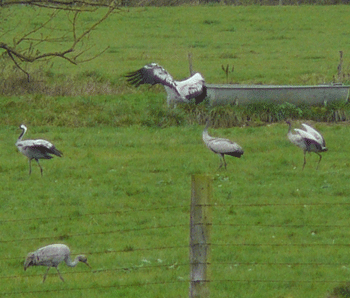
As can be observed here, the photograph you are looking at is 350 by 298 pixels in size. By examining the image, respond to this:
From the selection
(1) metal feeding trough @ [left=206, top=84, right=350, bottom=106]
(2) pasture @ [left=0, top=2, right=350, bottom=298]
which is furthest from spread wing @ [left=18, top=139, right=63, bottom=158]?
(1) metal feeding trough @ [left=206, top=84, right=350, bottom=106]

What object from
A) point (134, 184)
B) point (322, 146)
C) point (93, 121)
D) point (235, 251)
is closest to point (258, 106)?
point (93, 121)

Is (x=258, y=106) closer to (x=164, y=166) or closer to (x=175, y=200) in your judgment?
(x=164, y=166)

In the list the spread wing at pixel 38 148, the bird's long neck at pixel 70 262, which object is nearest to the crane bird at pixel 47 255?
the bird's long neck at pixel 70 262

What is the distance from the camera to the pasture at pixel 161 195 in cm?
842

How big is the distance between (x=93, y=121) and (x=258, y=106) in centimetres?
443

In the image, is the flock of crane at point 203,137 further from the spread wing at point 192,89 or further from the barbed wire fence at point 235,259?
the barbed wire fence at point 235,259

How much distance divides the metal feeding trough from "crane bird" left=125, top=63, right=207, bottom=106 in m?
2.25

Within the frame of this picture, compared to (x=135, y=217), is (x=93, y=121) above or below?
below

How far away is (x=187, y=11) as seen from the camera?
38.3 metres

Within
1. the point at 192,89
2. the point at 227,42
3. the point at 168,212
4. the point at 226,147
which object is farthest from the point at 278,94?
the point at 227,42

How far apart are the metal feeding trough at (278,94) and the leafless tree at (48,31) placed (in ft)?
11.2

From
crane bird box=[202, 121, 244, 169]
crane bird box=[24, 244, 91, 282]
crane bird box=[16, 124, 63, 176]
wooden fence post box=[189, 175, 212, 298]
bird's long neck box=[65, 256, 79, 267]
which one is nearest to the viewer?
wooden fence post box=[189, 175, 212, 298]

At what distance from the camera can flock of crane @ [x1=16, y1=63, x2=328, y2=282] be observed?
8062 millimetres

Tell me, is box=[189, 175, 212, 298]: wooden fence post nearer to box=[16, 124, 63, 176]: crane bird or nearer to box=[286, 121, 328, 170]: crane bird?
box=[16, 124, 63, 176]: crane bird
